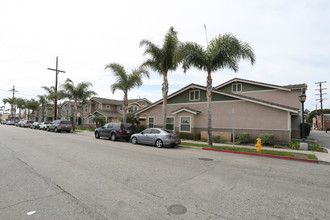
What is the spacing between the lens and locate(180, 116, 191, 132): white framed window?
18.6 m

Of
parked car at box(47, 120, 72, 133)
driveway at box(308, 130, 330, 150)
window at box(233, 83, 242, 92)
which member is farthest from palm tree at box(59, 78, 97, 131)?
driveway at box(308, 130, 330, 150)

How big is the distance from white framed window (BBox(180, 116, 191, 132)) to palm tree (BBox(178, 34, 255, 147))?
5.55m

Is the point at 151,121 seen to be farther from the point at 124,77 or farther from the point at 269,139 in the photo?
the point at 269,139

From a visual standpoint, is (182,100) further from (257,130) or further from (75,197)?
(75,197)

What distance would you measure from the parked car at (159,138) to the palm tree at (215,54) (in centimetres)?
263

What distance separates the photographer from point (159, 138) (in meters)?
12.6

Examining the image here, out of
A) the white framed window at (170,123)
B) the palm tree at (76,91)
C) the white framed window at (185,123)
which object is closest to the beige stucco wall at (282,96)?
the white framed window at (185,123)

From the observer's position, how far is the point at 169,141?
12297mm

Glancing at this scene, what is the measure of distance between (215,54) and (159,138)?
726 cm

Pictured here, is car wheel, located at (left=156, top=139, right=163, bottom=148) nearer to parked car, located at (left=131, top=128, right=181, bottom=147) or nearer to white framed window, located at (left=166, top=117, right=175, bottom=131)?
parked car, located at (left=131, top=128, right=181, bottom=147)

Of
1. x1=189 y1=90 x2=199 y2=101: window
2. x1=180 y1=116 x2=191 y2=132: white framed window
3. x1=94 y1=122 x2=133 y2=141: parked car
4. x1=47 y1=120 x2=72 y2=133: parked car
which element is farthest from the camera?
x1=47 y1=120 x2=72 y2=133: parked car

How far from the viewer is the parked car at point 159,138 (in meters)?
12.4

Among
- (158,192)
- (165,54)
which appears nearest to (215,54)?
(165,54)

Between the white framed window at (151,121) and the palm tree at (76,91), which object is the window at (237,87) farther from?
the palm tree at (76,91)
